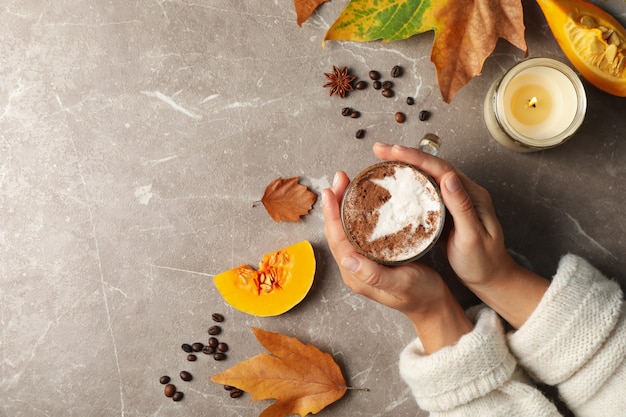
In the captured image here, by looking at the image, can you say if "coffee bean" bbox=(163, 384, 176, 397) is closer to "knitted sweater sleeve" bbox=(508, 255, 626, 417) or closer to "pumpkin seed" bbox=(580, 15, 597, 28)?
"knitted sweater sleeve" bbox=(508, 255, 626, 417)

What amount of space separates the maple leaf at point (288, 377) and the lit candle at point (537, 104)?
0.69 m

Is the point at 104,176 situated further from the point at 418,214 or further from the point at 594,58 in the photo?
the point at 594,58

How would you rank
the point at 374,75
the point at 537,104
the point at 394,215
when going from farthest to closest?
the point at 374,75
the point at 537,104
the point at 394,215

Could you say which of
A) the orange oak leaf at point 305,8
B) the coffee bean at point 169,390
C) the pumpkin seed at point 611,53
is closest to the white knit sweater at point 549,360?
the pumpkin seed at point 611,53

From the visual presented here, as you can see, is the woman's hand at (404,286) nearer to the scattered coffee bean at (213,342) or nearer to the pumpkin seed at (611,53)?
the scattered coffee bean at (213,342)

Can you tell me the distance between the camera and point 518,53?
4.32 feet

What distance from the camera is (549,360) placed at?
3.75ft

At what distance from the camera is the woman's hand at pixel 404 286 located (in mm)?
1071

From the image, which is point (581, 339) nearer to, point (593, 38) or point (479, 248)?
point (479, 248)

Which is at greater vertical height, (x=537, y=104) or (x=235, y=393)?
(x=537, y=104)

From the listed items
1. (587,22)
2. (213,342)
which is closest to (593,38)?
(587,22)

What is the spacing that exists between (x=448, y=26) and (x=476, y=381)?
2.48ft

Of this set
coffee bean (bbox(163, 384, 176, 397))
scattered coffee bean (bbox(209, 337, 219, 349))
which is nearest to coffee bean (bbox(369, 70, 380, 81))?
scattered coffee bean (bbox(209, 337, 219, 349))

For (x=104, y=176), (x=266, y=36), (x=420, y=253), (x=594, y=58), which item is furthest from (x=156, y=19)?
(x=594, y=58)
